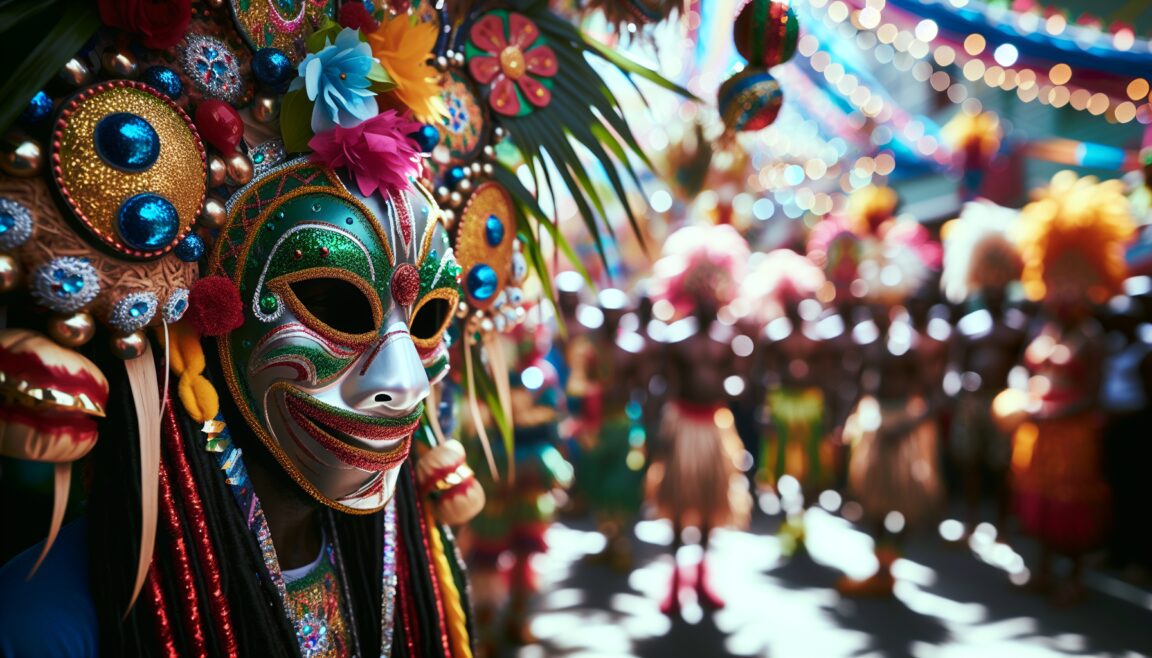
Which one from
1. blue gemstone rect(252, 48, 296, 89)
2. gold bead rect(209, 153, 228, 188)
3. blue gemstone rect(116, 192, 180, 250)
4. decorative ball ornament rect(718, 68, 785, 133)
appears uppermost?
decorative ball ornament rect(718, 68, 785, 133)

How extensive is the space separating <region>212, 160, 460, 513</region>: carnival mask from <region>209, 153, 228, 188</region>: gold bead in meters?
0.04

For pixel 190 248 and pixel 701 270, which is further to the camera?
pixel 701 270

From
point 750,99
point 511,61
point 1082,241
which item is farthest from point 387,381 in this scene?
point 1082,241

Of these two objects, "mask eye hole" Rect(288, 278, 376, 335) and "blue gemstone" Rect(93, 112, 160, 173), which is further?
"mask eye hole" Rect(288, 278, 376, 335)

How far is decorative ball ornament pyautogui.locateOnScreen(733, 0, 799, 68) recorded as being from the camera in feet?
4.31

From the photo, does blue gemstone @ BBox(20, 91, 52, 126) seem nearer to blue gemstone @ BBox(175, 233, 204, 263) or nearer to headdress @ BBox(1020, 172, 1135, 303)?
blue gemstone @ BBox(175, 233, 204, 263)

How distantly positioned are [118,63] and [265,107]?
190mm

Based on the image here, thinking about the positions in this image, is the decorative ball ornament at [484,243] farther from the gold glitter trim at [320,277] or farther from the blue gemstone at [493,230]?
the gold glitter trim at [320,277]

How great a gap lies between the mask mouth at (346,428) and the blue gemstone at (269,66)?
1.42 feet

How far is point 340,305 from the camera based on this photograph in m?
1.04

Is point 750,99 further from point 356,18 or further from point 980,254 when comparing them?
point 980,254

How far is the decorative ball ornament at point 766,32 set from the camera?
1.31 meters

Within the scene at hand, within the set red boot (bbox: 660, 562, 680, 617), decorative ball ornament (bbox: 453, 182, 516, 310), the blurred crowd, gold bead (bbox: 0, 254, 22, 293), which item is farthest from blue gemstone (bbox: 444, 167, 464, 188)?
red boot (bbox: 660, 562, 680, 617)

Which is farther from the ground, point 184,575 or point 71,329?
point 71,329
